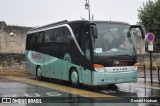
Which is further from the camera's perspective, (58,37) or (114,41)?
(58,37)

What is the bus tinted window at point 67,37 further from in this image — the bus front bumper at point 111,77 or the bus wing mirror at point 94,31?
the bus front bumper at point 111,77

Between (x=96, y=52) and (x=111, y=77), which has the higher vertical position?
(x=96, y=52)

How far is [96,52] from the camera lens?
1514 cm

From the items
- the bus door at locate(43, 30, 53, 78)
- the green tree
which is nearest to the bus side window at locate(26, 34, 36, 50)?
the bus door at locate(43, 30, 53, 78)

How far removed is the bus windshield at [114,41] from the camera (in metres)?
15.3

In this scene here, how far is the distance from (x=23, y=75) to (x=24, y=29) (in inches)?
600

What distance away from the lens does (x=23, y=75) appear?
25844 millimetres

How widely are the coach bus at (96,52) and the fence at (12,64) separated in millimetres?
9062

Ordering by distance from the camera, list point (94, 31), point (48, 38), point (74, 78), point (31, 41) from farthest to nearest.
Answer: point (31, 41)
point (48, 38)
point (74, 78)
point (94, 31)

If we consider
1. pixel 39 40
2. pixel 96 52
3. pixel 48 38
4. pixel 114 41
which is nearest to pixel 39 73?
pixel 39 40

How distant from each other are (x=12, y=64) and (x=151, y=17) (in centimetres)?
2470

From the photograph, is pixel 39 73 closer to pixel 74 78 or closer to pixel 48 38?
pixel 48 38

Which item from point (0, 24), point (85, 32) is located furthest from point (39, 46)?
point (0, 24)

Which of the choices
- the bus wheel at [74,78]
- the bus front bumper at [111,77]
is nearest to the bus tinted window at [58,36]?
the bus wheel at [74,78]
